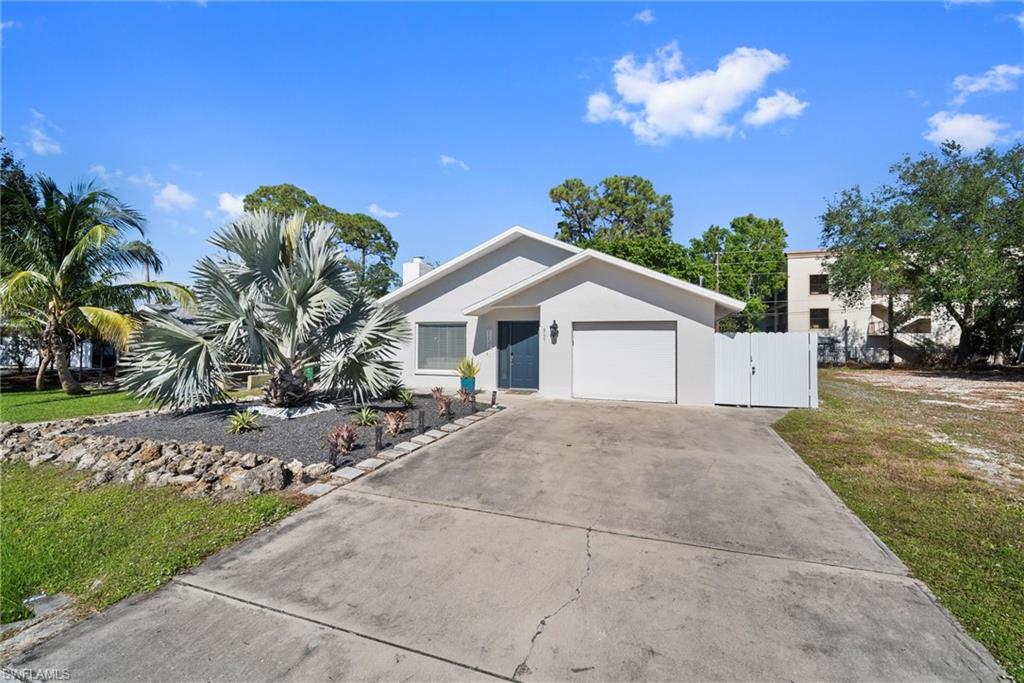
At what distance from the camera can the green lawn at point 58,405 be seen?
32.1 feet

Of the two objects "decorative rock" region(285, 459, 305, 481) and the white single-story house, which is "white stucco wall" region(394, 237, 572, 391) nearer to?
the white single-story house

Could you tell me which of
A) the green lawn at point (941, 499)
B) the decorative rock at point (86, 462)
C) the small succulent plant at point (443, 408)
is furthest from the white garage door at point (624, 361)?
the decorative rock at point (86, 462)

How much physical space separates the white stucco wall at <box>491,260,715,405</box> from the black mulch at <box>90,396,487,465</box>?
4.00 meters

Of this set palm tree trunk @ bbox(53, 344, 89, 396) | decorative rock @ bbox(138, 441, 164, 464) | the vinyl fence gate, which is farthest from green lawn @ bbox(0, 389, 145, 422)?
the vinyl fence gate

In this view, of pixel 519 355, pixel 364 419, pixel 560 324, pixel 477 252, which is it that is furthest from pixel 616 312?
pixel 364 419

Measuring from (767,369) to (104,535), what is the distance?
12.3 m

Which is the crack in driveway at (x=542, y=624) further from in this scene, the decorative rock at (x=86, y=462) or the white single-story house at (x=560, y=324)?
the white single-story house at (x=560, y=324)

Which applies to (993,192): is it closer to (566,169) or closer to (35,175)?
(566,169)

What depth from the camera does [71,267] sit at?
44.5ft

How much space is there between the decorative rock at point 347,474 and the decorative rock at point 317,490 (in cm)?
22

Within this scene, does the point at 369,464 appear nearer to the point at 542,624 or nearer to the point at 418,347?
the point at 542,624

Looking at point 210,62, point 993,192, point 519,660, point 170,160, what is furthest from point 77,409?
point 993,192

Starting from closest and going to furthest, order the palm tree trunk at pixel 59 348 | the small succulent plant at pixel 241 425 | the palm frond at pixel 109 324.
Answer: the small succulent plant at pixel 241 425 < the palm frond at pixel 109 324 < the palm tree trunk at pixel 59 348

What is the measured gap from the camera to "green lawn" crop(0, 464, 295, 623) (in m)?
3.23
